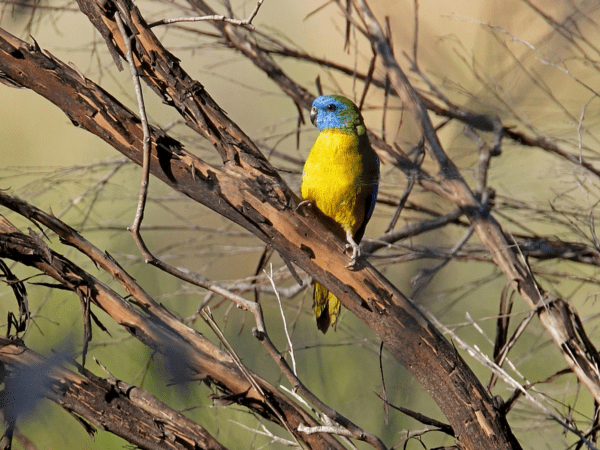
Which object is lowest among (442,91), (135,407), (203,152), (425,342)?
(135,407)

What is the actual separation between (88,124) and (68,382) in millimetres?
526

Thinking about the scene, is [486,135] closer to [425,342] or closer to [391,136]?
[391,136]

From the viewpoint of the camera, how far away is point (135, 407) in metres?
1.08

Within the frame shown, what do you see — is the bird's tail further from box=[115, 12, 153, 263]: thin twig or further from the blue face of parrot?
box=[115, 12, 153, 263]: thin twig

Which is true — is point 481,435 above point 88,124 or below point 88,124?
below

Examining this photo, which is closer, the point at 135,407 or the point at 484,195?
the point at 135,407

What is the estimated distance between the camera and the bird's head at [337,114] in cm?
191

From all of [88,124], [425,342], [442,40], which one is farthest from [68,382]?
[442,40]

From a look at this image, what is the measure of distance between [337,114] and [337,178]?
27cm

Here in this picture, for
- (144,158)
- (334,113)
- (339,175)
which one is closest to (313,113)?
(334,113)

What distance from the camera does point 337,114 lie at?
6.33 ft

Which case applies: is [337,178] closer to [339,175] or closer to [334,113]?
[339,175]

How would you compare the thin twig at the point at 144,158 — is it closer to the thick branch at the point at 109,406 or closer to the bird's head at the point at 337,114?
the thick branch at the point at 109,406

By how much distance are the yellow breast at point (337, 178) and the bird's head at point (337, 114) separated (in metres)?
0.04
